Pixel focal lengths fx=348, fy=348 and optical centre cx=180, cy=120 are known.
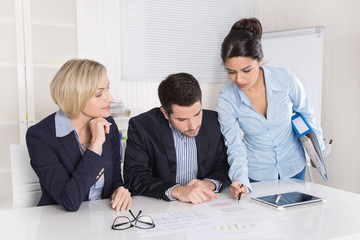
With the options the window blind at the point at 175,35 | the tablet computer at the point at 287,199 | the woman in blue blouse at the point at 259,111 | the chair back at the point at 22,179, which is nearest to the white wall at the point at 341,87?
the window blind at the point at 175,35

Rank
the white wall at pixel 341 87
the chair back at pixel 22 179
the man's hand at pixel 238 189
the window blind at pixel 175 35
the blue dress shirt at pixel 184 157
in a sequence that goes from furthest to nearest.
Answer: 1. the window blind at pixel 175 35
2. the white wall at pixel 341 87
3. the blue dress shirt at pixel 184 157
4. the chair back at pixel 22 179
5. the man's hand at pixel 238 189

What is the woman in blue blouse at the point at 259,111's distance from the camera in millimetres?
1768

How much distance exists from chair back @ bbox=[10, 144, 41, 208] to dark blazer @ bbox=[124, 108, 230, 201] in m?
0.44

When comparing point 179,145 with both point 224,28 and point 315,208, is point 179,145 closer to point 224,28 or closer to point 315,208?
point 315,208

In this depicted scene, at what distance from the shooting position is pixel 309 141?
186 centimetres

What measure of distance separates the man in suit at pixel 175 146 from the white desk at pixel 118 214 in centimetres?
12

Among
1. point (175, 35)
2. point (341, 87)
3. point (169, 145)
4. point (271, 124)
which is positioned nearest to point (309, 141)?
point (271, 124)

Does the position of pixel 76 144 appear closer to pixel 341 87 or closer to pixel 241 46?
pixel 241 46

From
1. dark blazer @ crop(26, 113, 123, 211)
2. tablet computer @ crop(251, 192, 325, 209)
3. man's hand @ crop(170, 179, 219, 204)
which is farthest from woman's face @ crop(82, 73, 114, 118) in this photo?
tablet computer @ crop(251, 192, 325, 209)

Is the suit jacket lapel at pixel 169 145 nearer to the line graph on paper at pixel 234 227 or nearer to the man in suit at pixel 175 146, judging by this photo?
the man in suit at pixel 175 146

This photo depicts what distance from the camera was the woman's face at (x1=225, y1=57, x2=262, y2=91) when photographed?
173cm

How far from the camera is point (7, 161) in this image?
3.04m

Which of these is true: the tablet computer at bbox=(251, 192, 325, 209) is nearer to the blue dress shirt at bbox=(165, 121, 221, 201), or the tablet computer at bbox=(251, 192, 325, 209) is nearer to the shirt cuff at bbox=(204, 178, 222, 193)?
the shirt cuff at bbox=(204, 178, 222, 193)

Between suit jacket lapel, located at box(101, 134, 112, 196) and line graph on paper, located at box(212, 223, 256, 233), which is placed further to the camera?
suit jacket lapel, located at box(101, 134, 112, 196)
